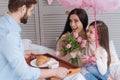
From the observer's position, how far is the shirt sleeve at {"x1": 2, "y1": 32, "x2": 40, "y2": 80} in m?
1.50

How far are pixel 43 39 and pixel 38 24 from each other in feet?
0.54

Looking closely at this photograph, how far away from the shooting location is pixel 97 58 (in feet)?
6.61

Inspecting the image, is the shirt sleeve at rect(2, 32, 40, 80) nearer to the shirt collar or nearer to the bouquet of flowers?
the shirt collar

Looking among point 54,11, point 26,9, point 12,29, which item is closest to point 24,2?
point 26,9

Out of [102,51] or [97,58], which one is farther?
[102,51]

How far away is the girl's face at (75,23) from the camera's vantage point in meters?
2.40

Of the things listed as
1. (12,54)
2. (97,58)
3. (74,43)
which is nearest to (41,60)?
(74,43)

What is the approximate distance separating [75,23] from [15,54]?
3.23 ft

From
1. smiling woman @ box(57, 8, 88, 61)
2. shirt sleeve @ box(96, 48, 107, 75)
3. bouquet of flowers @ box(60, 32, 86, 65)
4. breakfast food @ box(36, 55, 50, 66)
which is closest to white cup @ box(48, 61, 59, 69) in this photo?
breakfast food @ box(36, 55, 50, 66)

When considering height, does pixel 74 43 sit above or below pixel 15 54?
below

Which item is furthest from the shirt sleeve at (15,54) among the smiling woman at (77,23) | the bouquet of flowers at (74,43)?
the smiling woman at (77,23)

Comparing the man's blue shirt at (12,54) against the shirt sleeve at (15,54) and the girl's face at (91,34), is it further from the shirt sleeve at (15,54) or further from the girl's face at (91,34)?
the girl's face at (91,34)

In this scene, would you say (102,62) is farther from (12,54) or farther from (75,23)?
(12,54)

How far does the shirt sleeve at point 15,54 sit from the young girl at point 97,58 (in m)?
0.60
